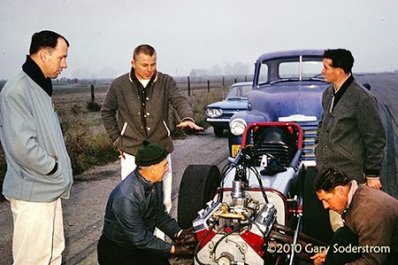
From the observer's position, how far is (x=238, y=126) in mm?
7297

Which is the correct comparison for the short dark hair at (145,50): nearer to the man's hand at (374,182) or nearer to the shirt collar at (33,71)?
the shirt collar at (33,71)

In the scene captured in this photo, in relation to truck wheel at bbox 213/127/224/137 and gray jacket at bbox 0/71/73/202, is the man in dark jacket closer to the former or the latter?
gray jacket at bbox 0/71/73/202

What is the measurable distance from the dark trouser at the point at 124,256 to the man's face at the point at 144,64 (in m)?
1.72

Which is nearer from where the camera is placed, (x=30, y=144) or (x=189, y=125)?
(x=30, y=144)

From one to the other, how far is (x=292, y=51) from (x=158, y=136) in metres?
4.88

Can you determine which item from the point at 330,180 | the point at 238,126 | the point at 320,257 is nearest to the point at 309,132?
the point at 238,126

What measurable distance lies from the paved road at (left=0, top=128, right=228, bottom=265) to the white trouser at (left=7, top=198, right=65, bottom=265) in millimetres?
1473

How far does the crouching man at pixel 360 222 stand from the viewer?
278 cm

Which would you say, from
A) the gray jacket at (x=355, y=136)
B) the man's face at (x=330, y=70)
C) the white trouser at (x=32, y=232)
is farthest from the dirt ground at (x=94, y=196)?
the man's face at (x=330, y=70)

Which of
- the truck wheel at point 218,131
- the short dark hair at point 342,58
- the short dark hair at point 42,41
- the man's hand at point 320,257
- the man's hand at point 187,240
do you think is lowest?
the truck wheel at point 218,131

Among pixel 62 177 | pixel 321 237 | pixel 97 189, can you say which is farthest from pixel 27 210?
pixel 97 189

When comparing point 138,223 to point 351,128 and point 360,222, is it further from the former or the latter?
point 351,128

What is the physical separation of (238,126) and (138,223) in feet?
14.0

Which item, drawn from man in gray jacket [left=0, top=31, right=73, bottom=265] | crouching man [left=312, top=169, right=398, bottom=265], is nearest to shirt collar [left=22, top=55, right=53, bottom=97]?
man in gray jacket [left=0, top=31, right=73, bottom=265]
